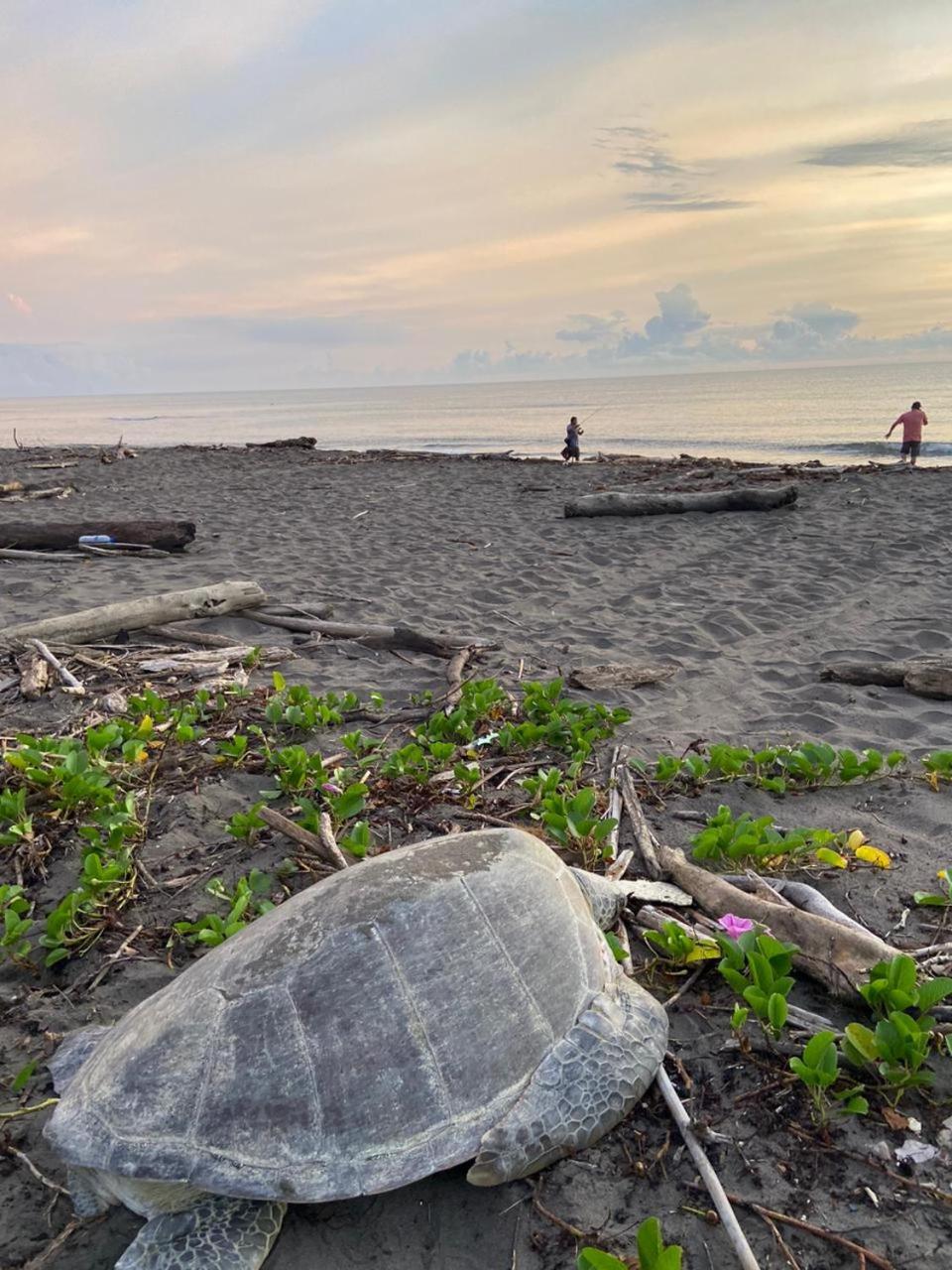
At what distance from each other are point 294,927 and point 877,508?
44.5 feet

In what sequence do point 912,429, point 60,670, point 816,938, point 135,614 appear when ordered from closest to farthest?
1. point 816,938
2. point 60,670
3. point 135,614
4. point 912,429

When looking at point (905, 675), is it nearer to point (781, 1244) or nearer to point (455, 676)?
point (455, 676)

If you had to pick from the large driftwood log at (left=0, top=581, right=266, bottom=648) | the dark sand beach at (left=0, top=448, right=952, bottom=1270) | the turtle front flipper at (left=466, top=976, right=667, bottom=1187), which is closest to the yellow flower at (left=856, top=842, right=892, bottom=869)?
the dark sand beach at (left=0, top=448, right=952, bottom=1270)

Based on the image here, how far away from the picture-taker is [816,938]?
2.73 m

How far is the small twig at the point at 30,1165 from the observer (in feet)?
7.16

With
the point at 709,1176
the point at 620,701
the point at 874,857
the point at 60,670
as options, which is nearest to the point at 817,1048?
the point at 709,1176

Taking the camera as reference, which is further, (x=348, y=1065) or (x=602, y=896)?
(x=602, y=896)

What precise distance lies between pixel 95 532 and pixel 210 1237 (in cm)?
940

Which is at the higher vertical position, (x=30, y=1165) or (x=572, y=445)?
(x=572, y=445)

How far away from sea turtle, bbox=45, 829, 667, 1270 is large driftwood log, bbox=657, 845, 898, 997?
72cm

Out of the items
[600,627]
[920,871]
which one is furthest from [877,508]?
[920,871]

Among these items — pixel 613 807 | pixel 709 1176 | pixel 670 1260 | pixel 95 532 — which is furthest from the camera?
pixel 95 532

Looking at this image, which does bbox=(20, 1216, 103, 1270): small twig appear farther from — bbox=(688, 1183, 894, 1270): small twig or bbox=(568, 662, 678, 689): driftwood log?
bbox=(568, 662, 678, 689): driftwood log

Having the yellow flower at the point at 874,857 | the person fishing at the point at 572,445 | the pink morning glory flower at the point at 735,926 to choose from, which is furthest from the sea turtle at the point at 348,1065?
the person fishing at the point at 572,445
